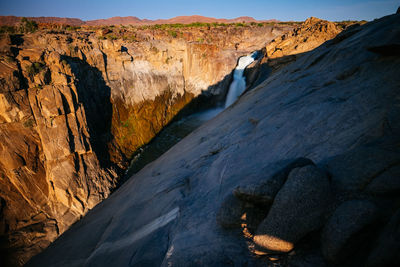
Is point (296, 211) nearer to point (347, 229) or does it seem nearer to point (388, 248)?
point (347, 229)

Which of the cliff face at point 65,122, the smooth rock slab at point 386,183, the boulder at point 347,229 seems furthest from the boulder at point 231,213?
the cliff face at point 65,122

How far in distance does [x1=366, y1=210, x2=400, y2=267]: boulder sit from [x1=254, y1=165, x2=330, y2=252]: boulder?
56 cm

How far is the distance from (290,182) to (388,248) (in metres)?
0.97

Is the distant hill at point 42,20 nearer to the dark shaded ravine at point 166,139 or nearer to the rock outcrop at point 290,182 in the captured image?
the dark shaded ravine at point 166,139

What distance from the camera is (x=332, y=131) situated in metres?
3.59

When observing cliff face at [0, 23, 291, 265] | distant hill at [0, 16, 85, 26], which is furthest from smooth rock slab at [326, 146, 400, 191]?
distant hill at [0, 16, 85, 26]

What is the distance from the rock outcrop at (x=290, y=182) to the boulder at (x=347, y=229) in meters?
0.01

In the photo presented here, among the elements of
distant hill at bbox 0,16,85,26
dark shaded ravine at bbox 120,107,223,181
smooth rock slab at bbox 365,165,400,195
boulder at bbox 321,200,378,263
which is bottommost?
dark shaded ravine at bbox 120,107,223,181

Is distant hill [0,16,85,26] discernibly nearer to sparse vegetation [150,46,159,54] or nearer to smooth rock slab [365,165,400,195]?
sparse vegetation [150,46,159,54]

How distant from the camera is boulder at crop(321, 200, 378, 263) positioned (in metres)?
1.69

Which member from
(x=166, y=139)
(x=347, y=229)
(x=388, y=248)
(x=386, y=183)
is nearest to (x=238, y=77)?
(x=166, y=139)

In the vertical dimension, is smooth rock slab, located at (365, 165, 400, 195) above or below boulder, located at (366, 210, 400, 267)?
above

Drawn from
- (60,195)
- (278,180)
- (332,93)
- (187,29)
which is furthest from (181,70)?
(278,180)

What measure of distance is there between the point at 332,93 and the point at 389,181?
11.7ft
